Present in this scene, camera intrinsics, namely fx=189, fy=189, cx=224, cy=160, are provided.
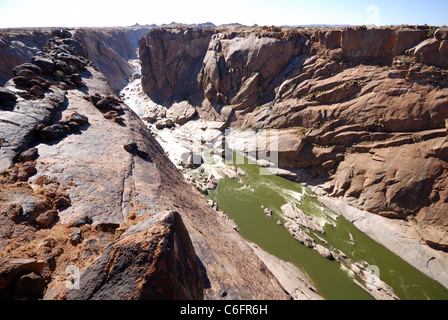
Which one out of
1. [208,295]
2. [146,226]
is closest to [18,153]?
[146,226]

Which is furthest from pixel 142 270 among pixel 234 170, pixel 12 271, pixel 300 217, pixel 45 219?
pixel 234 170

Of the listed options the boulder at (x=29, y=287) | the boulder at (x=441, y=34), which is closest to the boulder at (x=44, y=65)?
the boulder at (x=29, y=287)

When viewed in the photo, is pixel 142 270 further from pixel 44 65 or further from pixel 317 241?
pixel 44 65

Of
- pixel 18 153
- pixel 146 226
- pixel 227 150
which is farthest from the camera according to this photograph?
pixel 227 150

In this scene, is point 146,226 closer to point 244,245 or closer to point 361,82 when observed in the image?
point 244,245

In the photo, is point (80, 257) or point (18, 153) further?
point (18, 153)

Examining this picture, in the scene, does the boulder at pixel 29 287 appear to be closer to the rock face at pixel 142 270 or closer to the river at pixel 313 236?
the rock face at pixel 142 270

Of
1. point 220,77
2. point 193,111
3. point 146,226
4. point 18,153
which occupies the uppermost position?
point 220,77
